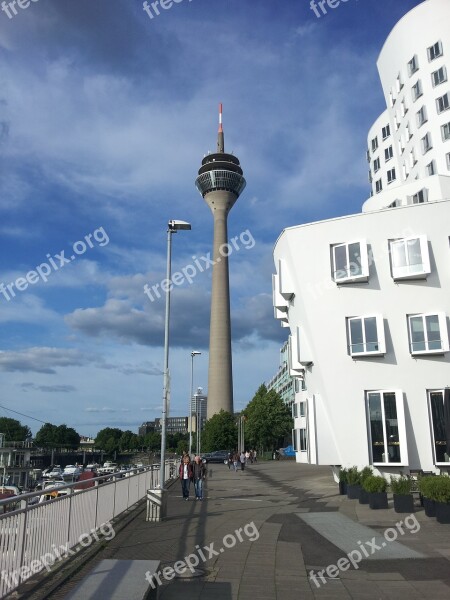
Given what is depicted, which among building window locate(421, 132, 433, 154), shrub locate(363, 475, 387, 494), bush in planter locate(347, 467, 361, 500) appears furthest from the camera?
building window locate(421, 132, 433, 154)

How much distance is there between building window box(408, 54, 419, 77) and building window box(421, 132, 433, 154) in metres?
5.03

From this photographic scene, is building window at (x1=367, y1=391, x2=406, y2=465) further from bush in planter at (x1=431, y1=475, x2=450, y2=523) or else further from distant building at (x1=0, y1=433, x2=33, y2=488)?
distant building at (x1=0, y1=433, x2=33, y2=488)

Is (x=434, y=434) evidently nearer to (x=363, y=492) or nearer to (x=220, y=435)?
(x=363, y=492)

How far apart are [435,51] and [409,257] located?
19198 millimetres

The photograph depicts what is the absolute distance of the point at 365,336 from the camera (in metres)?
23.8

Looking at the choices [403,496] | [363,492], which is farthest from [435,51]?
[403,496]

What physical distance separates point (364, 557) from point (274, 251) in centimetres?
2149

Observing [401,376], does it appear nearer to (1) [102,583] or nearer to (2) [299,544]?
(2) [299,544]

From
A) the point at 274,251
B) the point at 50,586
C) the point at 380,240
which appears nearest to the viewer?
the point at 50,586

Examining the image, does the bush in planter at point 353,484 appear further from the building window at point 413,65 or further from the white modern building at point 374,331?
the building window at point 413,65

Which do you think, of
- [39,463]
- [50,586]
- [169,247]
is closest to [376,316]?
[169,247]

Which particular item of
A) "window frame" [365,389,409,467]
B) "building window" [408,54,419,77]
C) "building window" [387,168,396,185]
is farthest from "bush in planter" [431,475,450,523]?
"building window" [387,168,396,185]

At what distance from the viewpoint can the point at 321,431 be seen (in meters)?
24.0

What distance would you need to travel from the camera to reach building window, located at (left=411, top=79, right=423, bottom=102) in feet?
117
